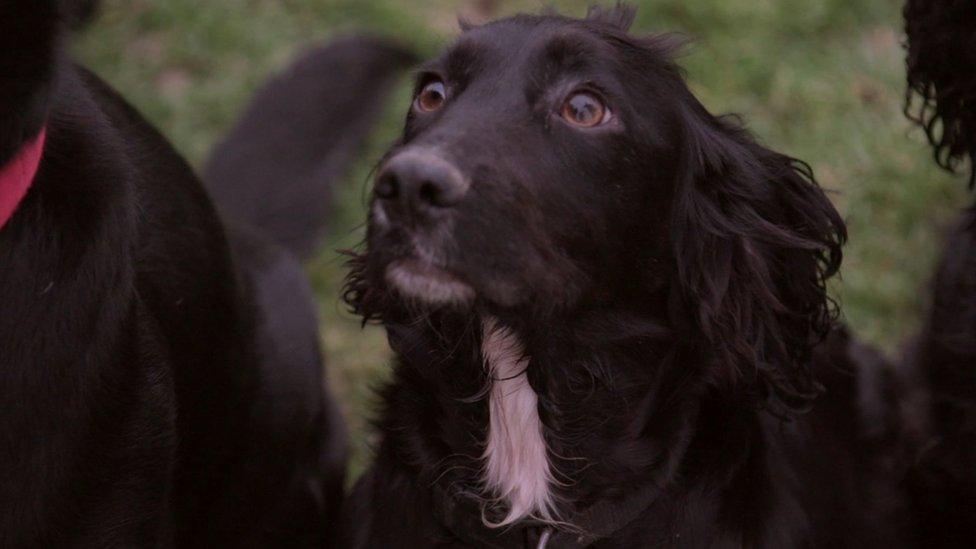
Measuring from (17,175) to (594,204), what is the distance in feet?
3.73

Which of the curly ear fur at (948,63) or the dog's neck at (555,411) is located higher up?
the curly ear fur at (948,63)

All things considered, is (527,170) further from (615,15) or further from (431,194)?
(615,15)

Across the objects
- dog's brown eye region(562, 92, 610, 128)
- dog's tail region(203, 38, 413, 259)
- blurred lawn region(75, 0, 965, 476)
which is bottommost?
blurred lawn region(75, 0, 965, 476)

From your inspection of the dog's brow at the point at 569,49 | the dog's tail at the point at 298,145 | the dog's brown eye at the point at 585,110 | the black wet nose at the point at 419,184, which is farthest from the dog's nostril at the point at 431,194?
the dog's tail at the point at 298,145

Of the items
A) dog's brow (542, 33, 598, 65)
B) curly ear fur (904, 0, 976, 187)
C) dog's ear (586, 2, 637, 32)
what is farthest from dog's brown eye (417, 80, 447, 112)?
curly ear fur (904, 0, 976, 187)

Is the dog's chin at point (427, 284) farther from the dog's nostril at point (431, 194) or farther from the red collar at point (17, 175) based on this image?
the red collar at point (17, 175)

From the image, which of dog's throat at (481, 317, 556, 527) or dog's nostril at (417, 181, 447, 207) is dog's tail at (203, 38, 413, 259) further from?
dog's nostril at (417, 181, 447, 207)

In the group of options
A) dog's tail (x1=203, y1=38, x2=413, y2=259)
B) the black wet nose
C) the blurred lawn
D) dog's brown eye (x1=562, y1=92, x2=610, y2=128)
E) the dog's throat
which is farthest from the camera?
the blurred lawn

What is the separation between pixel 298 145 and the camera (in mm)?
4191

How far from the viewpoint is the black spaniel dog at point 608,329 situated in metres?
2.59

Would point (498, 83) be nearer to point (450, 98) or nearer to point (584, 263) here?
point (450, 98)

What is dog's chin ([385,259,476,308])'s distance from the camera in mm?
2375

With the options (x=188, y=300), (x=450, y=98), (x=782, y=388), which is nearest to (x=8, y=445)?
(x=188, y=300)

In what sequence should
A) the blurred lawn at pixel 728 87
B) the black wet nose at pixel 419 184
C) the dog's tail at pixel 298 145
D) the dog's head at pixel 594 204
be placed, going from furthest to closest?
1. the blurred lawn at pixel 728 87
2. the dog's tail at pixel 298 145
3. the dog's head at pixel 594 204
4. the black wet nose at pixel 419 184
